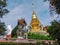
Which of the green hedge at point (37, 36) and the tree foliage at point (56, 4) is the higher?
the tree foliage at point (56, 4)

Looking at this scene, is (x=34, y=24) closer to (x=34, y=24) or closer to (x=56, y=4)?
(x=34, y=24)

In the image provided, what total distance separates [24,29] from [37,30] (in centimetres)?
1022

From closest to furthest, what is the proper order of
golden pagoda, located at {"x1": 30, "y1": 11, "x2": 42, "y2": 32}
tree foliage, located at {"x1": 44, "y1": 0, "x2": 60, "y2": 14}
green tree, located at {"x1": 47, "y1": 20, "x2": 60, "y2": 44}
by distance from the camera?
tree foliage, located at {"x1": 44, "y1": 0, "x2": 60, "y2": 14} < green tree, located at {"x1": 47, "y1": 20, "x2": 60, "y2": 44} < golden pagoda, located at {"x1": 30, "y1": 11, "x2": 42, "y2": 32}

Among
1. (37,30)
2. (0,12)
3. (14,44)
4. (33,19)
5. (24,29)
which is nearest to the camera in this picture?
(0,12)

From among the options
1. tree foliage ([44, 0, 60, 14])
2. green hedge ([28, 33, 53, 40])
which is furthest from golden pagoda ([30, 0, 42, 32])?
tree foliage ([44, 0, 60, 14])

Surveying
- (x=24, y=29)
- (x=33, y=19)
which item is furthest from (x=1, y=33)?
(x=33, y=19)

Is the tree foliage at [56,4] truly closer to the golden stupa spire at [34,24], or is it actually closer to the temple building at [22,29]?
the temple building at [22,29]

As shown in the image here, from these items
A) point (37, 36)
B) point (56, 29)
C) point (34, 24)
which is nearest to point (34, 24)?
point (34, 24)

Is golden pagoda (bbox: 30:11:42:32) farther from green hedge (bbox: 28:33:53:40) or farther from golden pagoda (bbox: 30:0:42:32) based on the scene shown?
green hedge (bbox: 28:33:53:40)

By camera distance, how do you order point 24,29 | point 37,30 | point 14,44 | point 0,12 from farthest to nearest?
1. point 37,30
2. point 24,29
3. point 14,44
4. point 0,12

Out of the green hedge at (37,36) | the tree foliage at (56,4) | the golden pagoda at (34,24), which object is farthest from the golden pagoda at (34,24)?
the tree foliage at (56,4)

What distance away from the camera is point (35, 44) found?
43.8 metres

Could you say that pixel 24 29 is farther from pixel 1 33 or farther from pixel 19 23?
pixel 1 33

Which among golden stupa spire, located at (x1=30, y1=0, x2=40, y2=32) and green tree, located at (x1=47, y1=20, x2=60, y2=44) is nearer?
green tree, located at (x1=47, y1=20, x2=60, y2=44)
